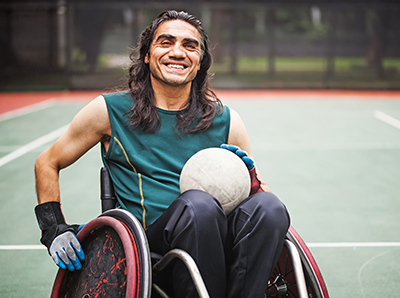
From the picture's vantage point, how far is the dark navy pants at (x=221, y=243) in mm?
1717

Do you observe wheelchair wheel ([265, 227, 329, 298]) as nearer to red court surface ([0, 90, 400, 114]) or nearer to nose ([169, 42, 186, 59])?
nose ([169, 42, 186, 59])

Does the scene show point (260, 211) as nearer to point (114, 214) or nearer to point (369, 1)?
point (114, 214)

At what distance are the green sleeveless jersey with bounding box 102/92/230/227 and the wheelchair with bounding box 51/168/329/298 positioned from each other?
229 millimetres

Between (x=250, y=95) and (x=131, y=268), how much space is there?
11838 mm

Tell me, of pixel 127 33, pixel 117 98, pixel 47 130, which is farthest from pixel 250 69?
pixel 117 98

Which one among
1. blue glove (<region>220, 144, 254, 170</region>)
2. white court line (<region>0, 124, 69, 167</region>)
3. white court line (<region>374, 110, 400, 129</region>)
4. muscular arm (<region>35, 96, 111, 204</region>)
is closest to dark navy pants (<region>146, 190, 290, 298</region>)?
blue glove (<region>220, 144, 254, 170</region>)

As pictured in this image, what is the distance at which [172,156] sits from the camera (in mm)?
2186

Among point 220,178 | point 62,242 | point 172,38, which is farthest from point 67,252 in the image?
point 172,38

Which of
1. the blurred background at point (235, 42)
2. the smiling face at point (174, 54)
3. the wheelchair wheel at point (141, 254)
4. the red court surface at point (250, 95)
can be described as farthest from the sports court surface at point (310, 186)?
the blurred background at point (235, 42)

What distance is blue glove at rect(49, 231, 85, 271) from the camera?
1910 mm

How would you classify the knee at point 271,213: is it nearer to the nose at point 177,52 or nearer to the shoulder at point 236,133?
the shoulder at point 236,133

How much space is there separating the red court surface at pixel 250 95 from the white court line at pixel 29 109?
270 millimetres

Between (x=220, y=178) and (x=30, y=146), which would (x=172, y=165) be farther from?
(x=30, y=146)

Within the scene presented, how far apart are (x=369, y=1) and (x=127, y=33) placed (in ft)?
23.3
